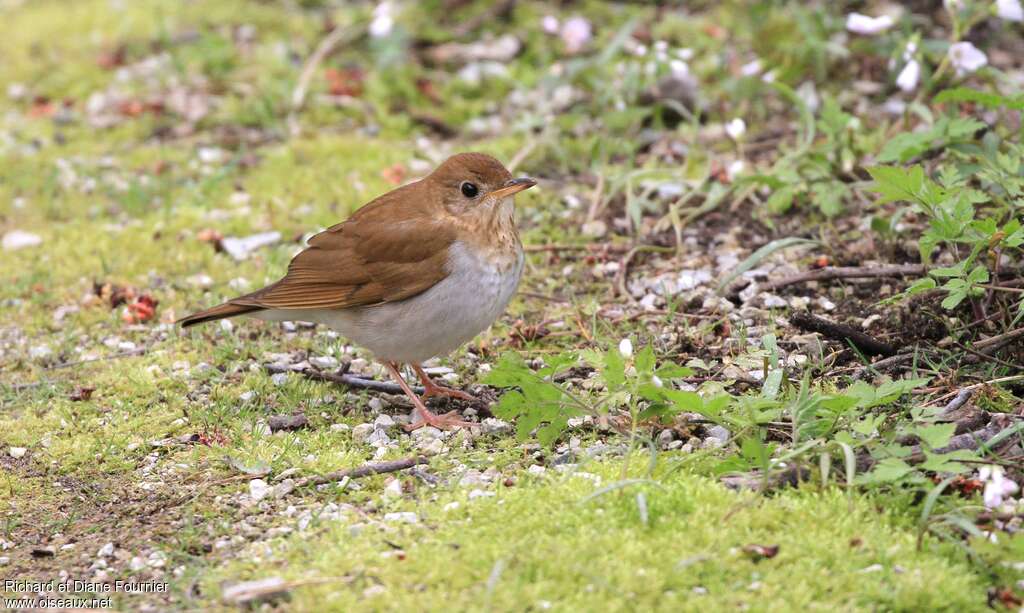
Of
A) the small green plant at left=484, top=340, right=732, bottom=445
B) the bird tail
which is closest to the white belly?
the bird tail

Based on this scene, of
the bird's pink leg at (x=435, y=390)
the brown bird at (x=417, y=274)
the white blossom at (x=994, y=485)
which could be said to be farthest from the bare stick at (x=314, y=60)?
the white blossom at (x=994, y=485)

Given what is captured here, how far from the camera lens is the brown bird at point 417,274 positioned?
206 inches

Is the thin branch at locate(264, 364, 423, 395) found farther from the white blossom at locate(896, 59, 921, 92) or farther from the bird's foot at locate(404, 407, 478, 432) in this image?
the white blossom at locate(896, 59, 921, 92)

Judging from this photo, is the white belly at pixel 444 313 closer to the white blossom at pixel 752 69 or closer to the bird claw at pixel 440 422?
the bird claw at pixel 440 422

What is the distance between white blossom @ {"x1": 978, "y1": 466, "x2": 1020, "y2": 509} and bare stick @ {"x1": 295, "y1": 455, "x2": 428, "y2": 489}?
208 centimetres

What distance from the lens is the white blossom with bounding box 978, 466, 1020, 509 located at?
3.82 m

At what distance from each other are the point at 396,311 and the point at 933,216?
7.41ft

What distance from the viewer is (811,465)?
13.8 ft

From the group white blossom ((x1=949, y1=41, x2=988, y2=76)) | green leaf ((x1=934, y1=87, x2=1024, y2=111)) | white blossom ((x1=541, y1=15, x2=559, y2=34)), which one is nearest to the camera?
green leaf ((x1=934, y1=87, x2=1024, y2=111))

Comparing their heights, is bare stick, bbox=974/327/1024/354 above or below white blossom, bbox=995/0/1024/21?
below

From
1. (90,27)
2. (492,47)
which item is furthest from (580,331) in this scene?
(90,27)

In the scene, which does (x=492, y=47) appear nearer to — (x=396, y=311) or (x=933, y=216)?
(x=396, y=311)

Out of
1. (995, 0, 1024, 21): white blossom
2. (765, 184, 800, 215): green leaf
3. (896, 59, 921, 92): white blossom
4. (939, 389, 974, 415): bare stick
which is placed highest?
(995, 0, 1024, 21): white blossom

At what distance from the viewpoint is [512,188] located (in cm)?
557
